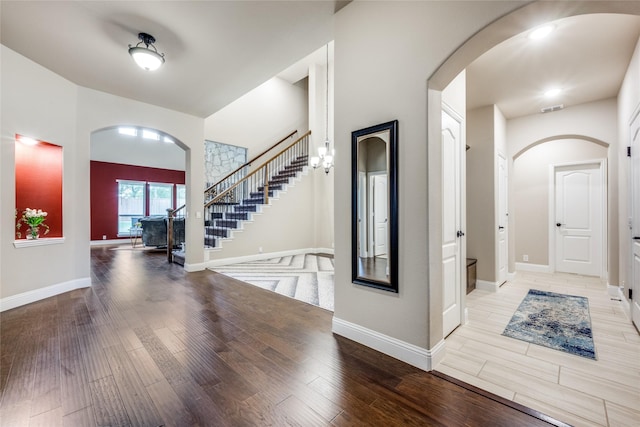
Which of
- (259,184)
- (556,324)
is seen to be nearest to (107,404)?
(556,324)

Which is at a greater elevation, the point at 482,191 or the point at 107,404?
the point at 482,191

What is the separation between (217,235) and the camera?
6.44 meters

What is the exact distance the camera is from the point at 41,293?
357 cm

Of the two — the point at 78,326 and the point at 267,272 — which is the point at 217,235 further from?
the point at 78,326

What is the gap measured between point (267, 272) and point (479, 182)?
407cm

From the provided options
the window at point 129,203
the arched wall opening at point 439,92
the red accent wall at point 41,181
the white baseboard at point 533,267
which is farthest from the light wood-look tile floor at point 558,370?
the window at point 129,203

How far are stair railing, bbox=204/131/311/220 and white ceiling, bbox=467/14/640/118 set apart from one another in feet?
16.3

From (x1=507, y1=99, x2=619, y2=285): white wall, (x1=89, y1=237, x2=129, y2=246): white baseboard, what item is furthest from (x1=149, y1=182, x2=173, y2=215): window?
Result: (x1=507, y1=99, x2=619, y2=285): white wall

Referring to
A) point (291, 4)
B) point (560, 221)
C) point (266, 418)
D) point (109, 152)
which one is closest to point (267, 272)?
point (266, 418)

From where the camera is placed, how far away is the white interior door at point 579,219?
499 cm

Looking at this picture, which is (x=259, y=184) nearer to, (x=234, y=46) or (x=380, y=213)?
(x=234, y=46)

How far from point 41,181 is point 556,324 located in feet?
22.4

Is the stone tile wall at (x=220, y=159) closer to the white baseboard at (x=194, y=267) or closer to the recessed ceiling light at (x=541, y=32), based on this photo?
the white baseboard at (x=194, y=267)

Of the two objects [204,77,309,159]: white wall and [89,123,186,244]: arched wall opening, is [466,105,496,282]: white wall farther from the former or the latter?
[89,123,186,244]: arched wall opening
